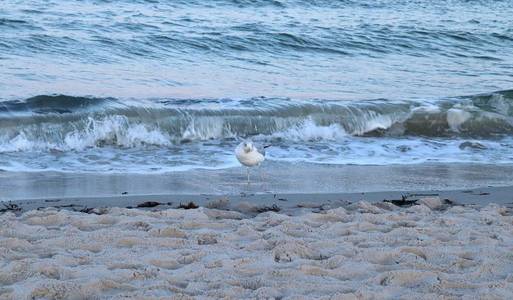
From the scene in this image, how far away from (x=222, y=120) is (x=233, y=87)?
1.70 meters

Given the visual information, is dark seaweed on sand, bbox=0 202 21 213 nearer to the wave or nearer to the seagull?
the seagull

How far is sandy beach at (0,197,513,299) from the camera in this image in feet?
12.6

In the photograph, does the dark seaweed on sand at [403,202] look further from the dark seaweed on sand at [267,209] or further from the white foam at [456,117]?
the white foam at [456,117]

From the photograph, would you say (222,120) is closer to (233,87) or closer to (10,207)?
(233,87)

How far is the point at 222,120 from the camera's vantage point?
986 centimetres

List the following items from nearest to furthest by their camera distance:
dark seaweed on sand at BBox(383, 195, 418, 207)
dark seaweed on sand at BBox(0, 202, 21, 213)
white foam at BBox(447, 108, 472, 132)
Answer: dark seaweed on sand at BBox(0, 202, 21, 213) < dark seaweed on sand at BBox(383, 195, 418, 207) < white foam at BBox(447, 108, 472, 132)

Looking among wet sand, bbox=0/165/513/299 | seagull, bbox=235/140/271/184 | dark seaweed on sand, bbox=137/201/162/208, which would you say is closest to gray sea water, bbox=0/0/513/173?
seagull, bbox=235/140/271/184

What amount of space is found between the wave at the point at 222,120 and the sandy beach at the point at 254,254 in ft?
11.3

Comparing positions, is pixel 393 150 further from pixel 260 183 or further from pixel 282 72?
pixel 282 72

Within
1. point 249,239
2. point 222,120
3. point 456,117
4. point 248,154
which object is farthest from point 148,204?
point 456,117

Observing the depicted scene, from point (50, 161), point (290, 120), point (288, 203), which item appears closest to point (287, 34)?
point (290, 120)

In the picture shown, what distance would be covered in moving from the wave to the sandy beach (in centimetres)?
344

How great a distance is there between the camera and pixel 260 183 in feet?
23.1

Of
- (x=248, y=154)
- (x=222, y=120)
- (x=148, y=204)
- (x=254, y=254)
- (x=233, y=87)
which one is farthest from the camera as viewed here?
(x=233, y=87)
